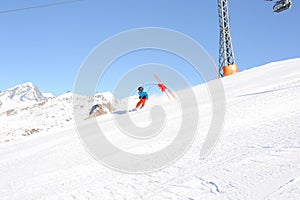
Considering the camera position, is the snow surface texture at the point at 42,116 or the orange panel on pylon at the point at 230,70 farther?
the orange panel on pylon at the point at 230,70

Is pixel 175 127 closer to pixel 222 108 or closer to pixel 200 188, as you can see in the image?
pixel 222 108

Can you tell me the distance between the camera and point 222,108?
8719 millimetres

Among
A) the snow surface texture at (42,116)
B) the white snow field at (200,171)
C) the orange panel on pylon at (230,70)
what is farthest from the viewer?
the orange panel on pylon at (230,70)

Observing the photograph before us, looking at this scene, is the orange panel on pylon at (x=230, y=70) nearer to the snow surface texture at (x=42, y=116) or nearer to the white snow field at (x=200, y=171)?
the snow surface texture at (x=42, y=116)

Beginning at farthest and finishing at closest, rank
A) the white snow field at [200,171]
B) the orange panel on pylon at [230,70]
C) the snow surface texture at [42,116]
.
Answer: the orange panel on pylon at [230,70] → the snow surface texture at [42,116] → the white snow field at [200,171]

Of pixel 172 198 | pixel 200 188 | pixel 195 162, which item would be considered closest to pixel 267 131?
pixel 195 162

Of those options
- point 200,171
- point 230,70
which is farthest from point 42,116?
point 200,171

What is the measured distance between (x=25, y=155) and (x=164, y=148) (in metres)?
4.34

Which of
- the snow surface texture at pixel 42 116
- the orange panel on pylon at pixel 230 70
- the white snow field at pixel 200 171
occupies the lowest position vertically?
the white snow field at pixel 200 171

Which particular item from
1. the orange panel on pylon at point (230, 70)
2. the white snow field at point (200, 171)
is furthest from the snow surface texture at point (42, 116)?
the white snow field at point (200, 171)

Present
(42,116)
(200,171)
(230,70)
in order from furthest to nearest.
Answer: (230,70) < (42,116) < (200,171)

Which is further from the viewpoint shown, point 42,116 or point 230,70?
point 230,70

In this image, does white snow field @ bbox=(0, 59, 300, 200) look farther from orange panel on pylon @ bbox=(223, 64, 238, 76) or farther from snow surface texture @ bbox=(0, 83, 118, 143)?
orange panel on pylon @ bbox=(223, 64, 238, 76)

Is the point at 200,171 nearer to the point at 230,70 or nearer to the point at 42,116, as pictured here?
the point at 230,70
